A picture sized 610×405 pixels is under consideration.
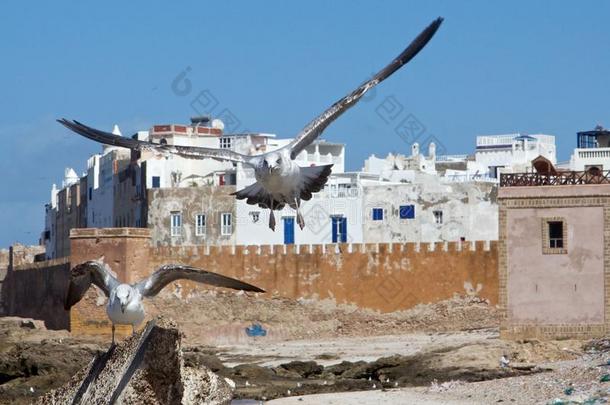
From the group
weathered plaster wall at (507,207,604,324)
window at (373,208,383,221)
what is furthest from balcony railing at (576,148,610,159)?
weathered plaster wall at (507,207,604,324)

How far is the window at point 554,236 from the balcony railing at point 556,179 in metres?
0.83

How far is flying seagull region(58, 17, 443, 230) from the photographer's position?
2258 cm

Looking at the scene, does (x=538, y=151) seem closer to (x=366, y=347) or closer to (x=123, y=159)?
(x=123, y=159)

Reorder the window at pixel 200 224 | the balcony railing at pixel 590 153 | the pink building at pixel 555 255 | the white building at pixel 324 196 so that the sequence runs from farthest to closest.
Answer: the balcony railing at pixel 590 153 → the window at pixel 200 224 → the white building at pixel 324 196 → the pink building at pixel 555 255

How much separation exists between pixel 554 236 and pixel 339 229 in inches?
863

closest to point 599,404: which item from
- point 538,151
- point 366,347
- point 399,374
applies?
point 399,374

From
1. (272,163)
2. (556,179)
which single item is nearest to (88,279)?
(272,163)

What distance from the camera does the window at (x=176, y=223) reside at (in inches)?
2414

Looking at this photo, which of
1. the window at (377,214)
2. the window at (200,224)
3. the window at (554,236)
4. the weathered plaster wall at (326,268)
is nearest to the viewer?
the window at (554,236)

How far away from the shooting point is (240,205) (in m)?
60.6

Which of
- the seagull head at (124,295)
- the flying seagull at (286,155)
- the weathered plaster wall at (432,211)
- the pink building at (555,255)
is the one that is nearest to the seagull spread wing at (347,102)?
the flying seagull at (286,155)

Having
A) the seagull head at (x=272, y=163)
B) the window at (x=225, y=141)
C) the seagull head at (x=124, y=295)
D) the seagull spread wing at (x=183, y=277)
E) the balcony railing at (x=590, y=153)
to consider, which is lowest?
the seagull head at (x=124, y=295)

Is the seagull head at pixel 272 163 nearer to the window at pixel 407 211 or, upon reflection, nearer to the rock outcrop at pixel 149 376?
the rock outcrop at pixel 149 376

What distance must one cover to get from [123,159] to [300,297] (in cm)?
2574
